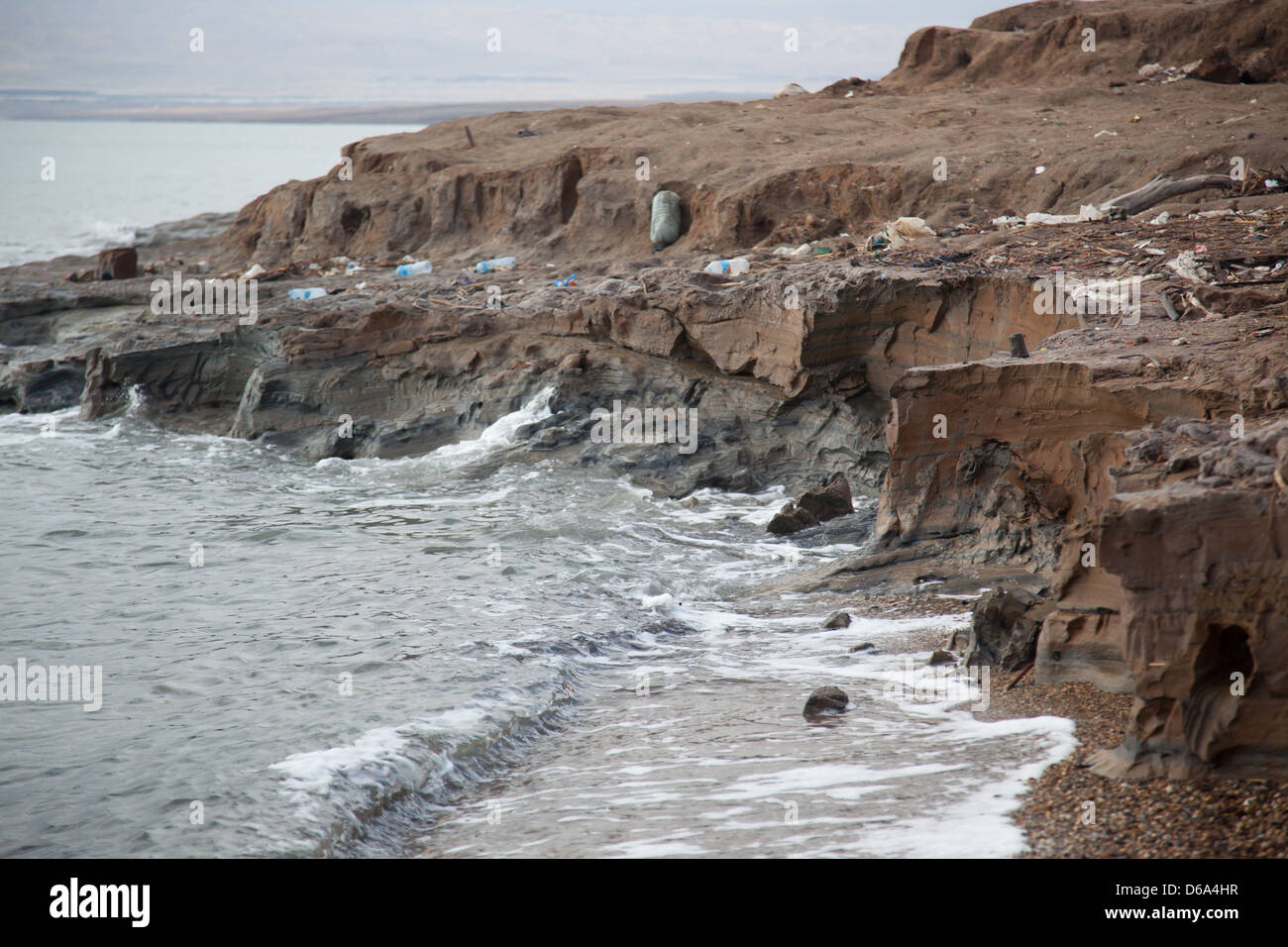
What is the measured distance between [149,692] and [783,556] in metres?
5.46

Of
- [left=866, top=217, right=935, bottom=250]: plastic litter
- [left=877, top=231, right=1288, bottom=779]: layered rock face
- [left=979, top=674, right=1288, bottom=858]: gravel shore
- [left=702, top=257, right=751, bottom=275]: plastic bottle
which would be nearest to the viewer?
[left=979, top=674, right=1288, bottom=858]: gravel shore

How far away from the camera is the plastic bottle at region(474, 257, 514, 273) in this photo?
16953 mm

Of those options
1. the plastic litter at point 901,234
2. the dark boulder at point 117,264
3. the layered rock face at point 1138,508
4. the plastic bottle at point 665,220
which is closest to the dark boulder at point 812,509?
the layered rock face at point 1138,508

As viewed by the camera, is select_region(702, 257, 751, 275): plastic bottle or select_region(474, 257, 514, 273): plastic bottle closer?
select_region(702, 257, 751, 275): plastic bottle

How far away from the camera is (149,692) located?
24.0 feet

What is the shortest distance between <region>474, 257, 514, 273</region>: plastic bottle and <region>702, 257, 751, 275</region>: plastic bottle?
14.2 ft

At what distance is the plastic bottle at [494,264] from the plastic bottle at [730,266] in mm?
4333

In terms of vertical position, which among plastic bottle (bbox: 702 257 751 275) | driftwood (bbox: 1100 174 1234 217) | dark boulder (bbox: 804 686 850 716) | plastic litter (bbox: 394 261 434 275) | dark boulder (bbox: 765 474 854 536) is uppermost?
driftwood (bbox: 1100 174 1234 217)

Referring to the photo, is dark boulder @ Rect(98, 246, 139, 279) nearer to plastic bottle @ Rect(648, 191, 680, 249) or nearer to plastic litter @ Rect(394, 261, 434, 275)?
plastic litter @ Rect(394, 261, 434, 275)

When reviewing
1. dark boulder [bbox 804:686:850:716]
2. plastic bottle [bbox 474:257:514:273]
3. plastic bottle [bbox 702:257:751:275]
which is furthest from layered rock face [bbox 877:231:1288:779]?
plastic bottle [bbox 474:257:514:273]

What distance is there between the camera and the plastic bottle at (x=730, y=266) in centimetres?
1358

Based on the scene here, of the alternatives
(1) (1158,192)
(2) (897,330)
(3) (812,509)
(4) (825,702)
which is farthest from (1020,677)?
(1) (1158,192)

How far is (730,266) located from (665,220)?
366cm
